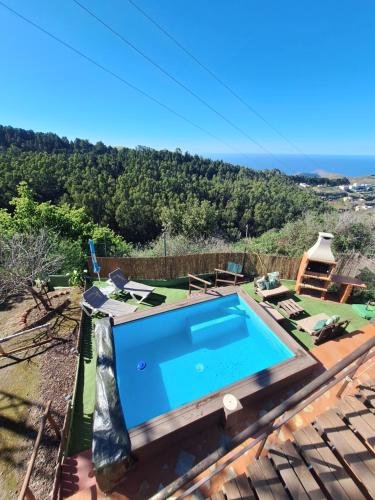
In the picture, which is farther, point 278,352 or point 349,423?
point 278,352

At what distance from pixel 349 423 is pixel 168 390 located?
163 inches

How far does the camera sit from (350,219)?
1242 cm

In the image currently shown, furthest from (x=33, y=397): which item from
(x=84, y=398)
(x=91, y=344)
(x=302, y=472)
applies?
(x=302, y=472)

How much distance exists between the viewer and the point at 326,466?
2150mm

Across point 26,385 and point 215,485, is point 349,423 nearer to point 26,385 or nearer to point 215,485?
point 215,485

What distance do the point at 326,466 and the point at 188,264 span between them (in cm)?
767

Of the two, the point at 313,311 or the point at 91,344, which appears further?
the point at 313,311

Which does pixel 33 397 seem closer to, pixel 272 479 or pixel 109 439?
pixel 109 439

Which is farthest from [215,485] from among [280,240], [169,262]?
[280,240]

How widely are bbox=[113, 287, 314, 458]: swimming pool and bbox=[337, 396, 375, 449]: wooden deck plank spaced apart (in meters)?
2.21

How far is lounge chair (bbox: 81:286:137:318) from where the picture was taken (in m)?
7.16

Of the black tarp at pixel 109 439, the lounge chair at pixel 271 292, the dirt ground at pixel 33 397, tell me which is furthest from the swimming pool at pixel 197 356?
the dirt ground at pixel 33 397

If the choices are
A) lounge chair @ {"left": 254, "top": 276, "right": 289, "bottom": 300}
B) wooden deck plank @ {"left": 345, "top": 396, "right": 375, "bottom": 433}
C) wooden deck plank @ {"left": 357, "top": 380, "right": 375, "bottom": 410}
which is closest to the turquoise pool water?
lounge chair @ {"left": 254, "top": 276, "right": 289, "bottom": 300}

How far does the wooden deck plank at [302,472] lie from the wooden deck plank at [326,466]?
0.07 meters
